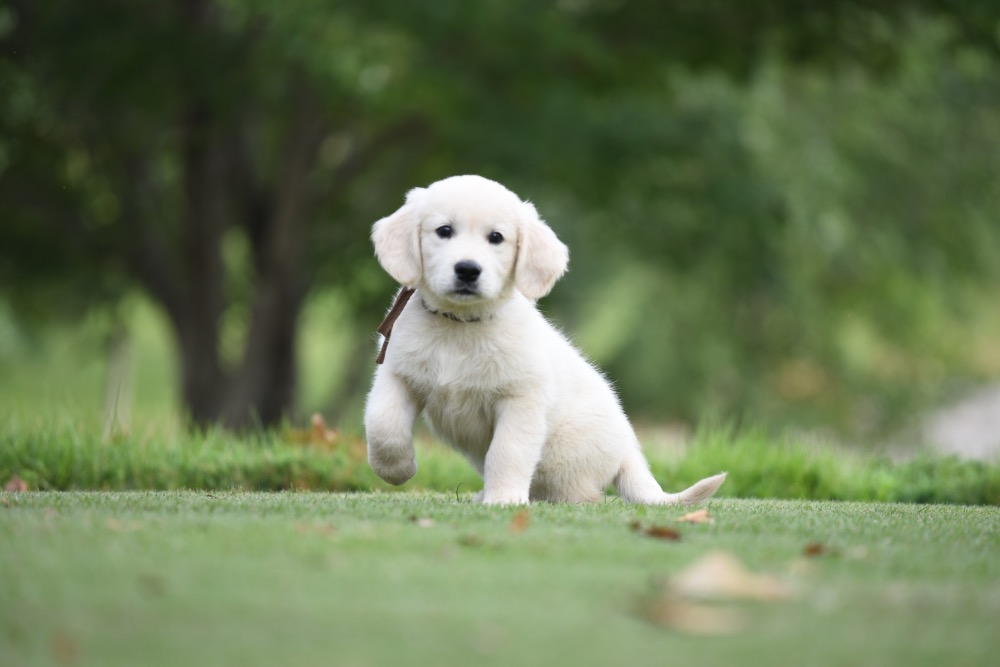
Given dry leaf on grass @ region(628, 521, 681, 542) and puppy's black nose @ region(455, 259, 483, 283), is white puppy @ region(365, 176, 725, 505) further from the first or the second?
dry leaf on grass @ region(628, 521, 681, 542)

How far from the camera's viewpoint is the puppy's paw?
186 inches

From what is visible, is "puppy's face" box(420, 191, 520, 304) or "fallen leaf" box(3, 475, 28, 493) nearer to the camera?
"puppy's face" box(420, 191, 520, 304)

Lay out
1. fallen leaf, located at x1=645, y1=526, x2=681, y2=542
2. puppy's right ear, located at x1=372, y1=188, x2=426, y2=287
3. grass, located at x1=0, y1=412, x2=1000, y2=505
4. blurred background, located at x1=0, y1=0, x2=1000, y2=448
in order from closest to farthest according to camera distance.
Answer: fallen leaf, located at x1=645, y1=526, x2=681, y2=542 < puppy's right ear, located at x1=372, y1=188, x2=426, y2=287 < grass, located at x1=0, y1=412, x2=1000, y2=505 < blurred background, located at x1=0, y1=0, x2=1000, y2=448

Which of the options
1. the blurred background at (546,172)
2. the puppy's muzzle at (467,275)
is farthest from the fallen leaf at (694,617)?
the blurred background at (546,172)

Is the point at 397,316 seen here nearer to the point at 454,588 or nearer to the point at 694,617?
the point at 454,588

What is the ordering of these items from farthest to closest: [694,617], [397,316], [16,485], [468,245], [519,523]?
[16,485]
[397,316]
[468,245]
[519,523]
[694,617]

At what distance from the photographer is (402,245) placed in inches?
190

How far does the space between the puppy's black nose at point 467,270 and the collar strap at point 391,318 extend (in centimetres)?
46

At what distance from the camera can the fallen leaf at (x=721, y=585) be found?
285cm

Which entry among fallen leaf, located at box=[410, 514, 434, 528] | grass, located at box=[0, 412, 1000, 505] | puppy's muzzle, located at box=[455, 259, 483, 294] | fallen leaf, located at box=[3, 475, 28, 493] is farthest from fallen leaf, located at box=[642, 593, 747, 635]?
fallen leaf, located at box=[3, 475, 28, 493]

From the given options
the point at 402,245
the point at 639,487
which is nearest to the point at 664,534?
the point at 639,487

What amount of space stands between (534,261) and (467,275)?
0.35 m

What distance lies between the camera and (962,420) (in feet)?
69.6

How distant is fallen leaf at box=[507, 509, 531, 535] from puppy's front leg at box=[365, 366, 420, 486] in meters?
0.77
